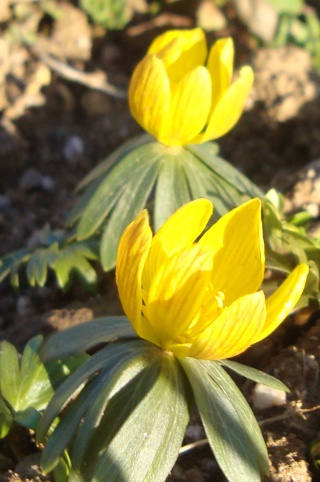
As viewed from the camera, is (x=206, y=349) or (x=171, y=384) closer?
(x=206, y=349)

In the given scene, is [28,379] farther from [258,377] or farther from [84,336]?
[258,377]

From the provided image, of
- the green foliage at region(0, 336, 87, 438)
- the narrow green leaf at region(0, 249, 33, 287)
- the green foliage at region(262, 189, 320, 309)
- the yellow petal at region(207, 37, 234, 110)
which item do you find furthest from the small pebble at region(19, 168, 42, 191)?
the green foliage at region(0, 336, 87, 438)

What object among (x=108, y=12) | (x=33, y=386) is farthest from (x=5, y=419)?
(x=108, y=12)

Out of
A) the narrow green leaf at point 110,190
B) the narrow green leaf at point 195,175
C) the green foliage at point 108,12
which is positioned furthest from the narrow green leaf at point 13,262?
the green foliage at point 108,12

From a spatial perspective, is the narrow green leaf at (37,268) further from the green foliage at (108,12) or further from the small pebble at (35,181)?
the green foliage at (108,12)

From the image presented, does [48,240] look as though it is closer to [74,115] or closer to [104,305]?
[104,305]

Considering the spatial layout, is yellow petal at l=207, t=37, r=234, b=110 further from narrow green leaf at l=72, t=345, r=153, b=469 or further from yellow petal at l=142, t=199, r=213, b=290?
narrow green leaf at l=72, t=345, r=153, b=469

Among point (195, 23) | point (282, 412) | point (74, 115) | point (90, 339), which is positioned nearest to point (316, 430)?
point (282, 412)
